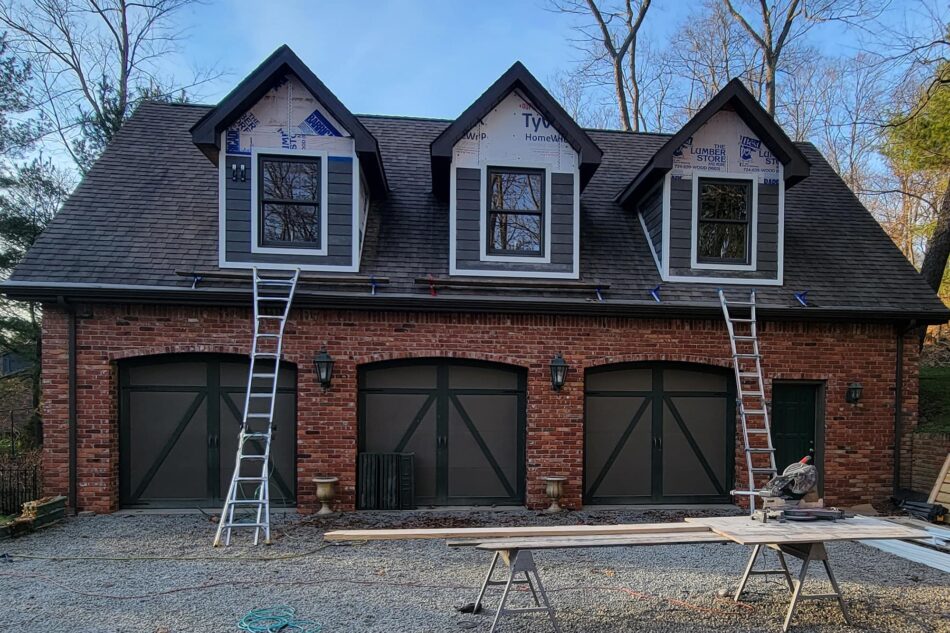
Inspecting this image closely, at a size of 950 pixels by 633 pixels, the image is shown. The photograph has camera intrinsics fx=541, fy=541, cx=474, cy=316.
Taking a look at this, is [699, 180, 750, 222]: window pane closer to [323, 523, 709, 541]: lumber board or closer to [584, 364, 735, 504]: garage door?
[584, 364, 735, 504]: garage door

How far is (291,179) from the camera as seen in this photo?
26.6 feet

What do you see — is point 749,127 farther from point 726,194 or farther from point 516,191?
point 516,191

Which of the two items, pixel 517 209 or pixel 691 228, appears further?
pixel 691 228

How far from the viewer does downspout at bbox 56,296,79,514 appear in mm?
7297

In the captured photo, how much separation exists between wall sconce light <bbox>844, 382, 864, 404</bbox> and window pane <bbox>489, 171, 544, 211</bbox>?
5.46 metres

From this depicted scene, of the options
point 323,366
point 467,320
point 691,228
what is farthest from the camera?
point 691,228

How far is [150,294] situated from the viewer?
23.9 feet

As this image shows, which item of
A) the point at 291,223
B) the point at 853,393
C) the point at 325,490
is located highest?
the point at 291,223

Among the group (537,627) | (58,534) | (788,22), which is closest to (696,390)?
(537,627)

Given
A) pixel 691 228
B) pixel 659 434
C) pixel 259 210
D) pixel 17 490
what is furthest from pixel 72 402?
pixel 691 228

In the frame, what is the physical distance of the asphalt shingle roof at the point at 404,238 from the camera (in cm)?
780

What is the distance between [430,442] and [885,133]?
13.0 m

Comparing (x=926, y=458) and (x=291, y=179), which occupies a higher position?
(x=291, y=179)

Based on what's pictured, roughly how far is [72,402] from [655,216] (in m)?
9.08
